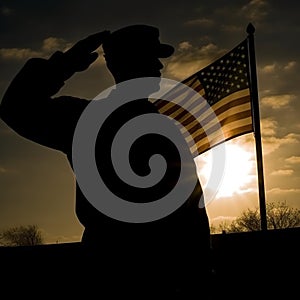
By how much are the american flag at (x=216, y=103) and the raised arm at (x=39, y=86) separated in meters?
9.20

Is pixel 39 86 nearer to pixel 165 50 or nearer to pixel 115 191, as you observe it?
pixel 115 191

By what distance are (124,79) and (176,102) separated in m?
9.51

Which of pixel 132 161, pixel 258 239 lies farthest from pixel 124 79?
pixel 258 239

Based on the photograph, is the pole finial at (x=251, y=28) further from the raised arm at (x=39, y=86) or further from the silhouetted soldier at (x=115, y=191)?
the raised arm at (x=39, y=86)

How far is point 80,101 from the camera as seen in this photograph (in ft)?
6.53

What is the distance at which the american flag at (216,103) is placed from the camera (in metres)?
11.2

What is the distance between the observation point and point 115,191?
1938mm

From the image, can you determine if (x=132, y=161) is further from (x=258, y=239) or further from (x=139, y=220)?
(x=258, y=239)

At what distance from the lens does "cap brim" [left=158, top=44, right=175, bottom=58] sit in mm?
A: 2131

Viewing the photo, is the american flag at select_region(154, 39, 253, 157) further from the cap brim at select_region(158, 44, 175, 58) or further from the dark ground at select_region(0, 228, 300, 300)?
the cap brim at select_region(158, 44, 175, 58)

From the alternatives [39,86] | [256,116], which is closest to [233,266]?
[256,116]

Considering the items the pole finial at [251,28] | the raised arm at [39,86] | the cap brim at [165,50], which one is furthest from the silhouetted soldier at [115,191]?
the pole finial at [251,28]

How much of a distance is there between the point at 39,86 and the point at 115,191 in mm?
403

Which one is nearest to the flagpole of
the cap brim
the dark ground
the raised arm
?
the dark ground
